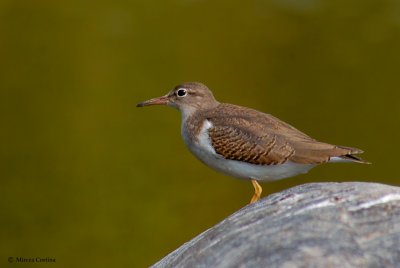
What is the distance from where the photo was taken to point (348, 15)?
60.9 feet

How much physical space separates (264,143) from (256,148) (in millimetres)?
100

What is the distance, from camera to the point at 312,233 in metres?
7.76

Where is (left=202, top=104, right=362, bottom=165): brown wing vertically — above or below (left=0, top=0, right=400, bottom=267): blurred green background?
below

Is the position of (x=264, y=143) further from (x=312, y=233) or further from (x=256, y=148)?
(x=312, y=233)

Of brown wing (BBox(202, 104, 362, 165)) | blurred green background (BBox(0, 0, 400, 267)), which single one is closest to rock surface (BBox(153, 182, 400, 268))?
brown wing (BBox(202, 104, 362, 165))

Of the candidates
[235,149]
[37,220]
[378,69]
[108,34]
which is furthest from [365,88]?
[235,149]

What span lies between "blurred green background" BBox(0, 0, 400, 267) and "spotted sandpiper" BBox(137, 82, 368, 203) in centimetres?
448

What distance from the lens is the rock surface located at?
7.50 metres

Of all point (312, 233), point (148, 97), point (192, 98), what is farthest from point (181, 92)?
point (312, 233)

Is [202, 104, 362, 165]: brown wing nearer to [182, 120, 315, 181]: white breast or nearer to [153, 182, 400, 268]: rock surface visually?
[182, 120, 315, 181]: white breast

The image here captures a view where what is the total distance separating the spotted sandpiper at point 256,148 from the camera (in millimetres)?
10594

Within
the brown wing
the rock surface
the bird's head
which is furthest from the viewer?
the bird's head

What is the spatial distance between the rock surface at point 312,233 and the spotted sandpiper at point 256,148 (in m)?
1.74

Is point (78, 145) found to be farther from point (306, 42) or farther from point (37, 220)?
point (306, 42)
